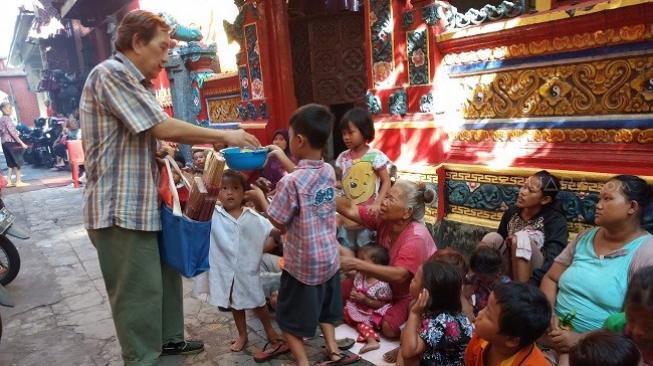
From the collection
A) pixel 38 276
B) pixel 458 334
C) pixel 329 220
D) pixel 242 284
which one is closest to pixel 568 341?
pixel 458 334

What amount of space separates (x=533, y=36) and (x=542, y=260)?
5.51 ft

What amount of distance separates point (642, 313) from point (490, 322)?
0.58 meters

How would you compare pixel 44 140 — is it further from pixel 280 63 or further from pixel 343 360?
pixel 343 360

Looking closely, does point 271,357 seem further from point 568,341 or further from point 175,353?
point 568,341

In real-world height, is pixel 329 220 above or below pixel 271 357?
above

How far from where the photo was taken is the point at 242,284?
305cm

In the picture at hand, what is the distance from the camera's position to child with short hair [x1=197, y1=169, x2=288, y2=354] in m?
3.04

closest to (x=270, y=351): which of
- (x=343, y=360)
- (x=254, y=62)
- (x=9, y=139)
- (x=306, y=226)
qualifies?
(x=343, y=360)

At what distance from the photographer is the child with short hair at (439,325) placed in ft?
7.58

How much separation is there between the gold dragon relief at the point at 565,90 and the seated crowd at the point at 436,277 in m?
0.66

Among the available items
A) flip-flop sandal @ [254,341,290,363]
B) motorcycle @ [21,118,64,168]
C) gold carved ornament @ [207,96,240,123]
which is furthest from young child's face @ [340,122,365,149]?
motorcycle @ [21,118,64,168]

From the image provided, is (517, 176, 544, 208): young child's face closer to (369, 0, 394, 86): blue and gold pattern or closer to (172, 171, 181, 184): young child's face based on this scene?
(369, 0, 394, 86): blue and gold pattern

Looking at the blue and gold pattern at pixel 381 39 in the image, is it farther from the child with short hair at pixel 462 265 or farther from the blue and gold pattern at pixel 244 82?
the blue and gold pattern at pixel 244 82

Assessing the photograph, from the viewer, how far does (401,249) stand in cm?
304
